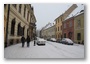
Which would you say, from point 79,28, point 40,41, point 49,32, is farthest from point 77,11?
point 40,41

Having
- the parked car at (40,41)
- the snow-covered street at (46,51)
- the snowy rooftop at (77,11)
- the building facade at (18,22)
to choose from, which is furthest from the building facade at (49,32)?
the snowy rooftop at (77,11)

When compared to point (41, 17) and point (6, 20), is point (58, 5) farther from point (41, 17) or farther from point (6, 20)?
point (6, 20)

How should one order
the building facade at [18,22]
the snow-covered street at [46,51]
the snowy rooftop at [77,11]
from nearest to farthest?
the snow-covered street at [46,51] < the building facade at [18,22] < the snowy rooftop at [77,11]

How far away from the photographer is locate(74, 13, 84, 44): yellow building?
462cm

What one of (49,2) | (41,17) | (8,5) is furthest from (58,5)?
(8,5)

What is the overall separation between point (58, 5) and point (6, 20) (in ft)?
4.45

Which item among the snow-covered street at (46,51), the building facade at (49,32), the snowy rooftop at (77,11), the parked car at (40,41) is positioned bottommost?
the snow-covered street at (46,51)

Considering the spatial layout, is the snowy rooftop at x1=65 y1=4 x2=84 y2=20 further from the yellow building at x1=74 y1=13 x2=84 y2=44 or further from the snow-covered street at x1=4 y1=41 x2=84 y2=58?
the snow-covered street at x1=4 y1=41 x2=84 y2=58

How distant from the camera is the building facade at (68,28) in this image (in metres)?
4.93

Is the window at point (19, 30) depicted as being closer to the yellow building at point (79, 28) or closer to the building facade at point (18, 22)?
the building facade at point (18, 22)

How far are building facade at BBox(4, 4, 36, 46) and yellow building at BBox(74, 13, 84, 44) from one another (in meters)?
1.15

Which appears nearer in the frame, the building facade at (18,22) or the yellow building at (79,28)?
the building facade at (18,22)

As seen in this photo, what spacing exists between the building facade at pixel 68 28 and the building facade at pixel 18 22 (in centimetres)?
87

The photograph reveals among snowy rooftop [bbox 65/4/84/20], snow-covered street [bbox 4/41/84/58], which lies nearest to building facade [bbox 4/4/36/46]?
snow-covered street [bbox 4/41/84/58]
